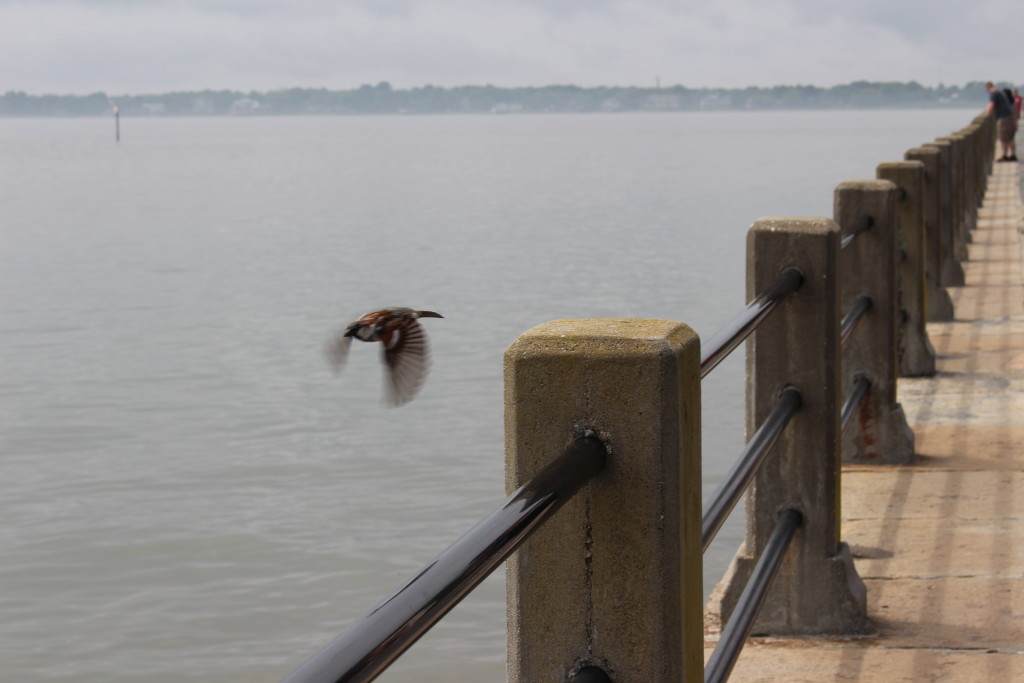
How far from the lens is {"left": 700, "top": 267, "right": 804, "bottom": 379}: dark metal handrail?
282 cm

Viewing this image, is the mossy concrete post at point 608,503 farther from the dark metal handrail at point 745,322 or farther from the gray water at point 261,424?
the gray water at point 261,424

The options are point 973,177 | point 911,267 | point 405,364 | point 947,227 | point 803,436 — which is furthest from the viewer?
point 973,177

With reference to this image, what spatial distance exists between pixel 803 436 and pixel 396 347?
2.24 meters

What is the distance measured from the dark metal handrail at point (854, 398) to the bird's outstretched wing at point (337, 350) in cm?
394

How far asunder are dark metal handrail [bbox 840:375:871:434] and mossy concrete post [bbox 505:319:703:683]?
3841 mm

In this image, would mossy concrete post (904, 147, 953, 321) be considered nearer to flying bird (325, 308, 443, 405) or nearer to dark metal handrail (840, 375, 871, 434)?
dark metal handrail (840, 375, 871, 434)

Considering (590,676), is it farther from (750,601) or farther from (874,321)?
(874,321)

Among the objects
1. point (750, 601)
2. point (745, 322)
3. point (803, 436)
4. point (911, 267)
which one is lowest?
point (750, 601)

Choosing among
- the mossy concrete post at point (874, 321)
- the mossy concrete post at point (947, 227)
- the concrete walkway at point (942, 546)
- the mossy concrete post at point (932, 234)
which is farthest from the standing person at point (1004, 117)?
the mossy concrete post at point (874, 321)

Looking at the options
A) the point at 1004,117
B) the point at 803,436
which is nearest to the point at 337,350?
the point at 803,436

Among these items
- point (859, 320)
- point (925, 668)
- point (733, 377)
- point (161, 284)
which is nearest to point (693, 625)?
point (925, 668)

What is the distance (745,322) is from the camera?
3371mm

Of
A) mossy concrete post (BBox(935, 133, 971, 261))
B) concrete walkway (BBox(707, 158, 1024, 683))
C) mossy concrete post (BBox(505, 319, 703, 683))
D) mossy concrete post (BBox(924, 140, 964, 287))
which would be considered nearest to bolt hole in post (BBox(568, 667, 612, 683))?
mossy concrete post (BBox(505, 319, 703, 683))

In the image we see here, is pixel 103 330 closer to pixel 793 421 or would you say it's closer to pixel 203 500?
pixel 203 500
